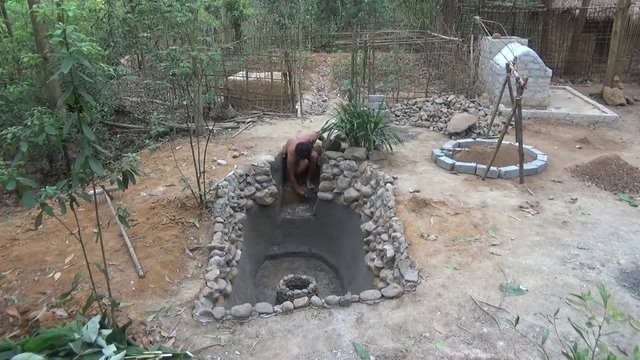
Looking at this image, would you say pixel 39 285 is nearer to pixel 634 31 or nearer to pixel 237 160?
pixel 237 160

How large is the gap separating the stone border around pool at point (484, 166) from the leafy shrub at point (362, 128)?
649mm

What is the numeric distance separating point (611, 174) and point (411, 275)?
3402 mm

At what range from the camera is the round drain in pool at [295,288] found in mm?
5168

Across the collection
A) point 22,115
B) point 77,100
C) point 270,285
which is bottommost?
point 270,285

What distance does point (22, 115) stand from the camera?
6066mm

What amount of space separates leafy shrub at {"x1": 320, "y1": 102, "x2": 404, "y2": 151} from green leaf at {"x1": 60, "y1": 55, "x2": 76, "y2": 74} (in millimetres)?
4269

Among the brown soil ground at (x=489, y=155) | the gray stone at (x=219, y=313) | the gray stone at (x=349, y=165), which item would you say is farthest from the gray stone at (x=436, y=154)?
the gray stone at (x=219, y=313)

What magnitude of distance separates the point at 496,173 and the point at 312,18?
8.78 m

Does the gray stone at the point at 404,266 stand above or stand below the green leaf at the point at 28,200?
below

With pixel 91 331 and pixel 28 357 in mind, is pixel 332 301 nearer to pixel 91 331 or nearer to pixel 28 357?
pixel 91 331

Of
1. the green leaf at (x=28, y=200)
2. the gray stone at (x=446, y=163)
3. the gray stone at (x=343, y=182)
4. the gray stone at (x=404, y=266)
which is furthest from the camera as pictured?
the gray stone at (x=343, y=182)

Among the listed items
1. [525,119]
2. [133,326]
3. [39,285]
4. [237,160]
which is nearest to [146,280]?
[133,326]

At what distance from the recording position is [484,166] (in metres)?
5.78

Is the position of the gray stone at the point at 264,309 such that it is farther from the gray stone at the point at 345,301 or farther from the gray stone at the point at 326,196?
the gray stone at the point at 326,196
